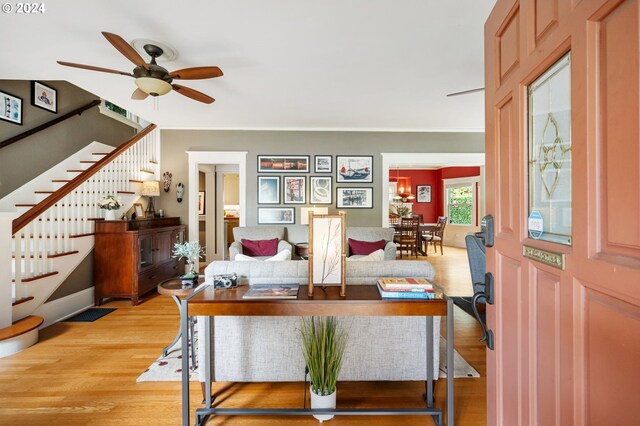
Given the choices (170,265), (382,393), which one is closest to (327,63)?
(382,393)

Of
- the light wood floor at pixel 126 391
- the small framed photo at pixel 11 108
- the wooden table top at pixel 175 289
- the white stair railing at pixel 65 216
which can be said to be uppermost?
the small framed photo at pixel 11 108

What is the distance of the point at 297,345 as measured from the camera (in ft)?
6.19

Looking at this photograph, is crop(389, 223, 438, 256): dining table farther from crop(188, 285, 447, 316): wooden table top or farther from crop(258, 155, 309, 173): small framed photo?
crop(188, 285, 447, 316): wooden table top

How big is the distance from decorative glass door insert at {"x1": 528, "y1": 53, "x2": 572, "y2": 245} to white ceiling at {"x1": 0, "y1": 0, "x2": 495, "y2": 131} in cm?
173

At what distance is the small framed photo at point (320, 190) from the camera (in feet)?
17.0

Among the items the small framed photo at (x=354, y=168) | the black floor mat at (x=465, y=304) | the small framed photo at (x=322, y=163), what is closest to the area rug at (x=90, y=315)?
the small framed photo at (x=322, y=163)

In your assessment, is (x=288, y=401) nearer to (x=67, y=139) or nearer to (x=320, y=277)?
(x=320, y=277)

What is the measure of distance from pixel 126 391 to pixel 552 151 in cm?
269

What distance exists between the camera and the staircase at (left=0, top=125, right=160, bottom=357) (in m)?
2.61

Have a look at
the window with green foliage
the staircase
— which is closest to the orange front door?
the staircase

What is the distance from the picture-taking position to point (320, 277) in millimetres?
1633

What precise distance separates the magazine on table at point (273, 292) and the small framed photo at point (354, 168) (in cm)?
369

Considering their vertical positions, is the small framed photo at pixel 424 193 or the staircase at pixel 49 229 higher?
the small framed photo at pixel 424 193

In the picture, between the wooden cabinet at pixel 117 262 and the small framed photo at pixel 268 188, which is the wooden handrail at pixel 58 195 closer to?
the wooden cabinet at pixel 117 262
